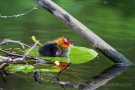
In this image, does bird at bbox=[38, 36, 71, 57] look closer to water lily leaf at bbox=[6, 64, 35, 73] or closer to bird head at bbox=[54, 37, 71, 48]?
bird head at bbox=[54, 37, 71, 48]

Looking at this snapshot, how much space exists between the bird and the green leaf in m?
0.05

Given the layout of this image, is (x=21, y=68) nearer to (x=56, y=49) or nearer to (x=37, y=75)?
(x=37, y=75)

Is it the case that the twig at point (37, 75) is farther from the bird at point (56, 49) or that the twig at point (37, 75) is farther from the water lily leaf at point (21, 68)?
the bird at point (56, 49)

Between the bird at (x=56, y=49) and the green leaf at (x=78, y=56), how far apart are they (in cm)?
5

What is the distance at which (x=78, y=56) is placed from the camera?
3768 mm

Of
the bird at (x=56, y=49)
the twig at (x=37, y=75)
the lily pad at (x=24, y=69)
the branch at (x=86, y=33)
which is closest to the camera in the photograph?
the twig at (x=37, y=75)

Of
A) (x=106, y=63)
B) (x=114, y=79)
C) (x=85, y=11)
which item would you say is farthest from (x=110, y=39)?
(x=85, y=11)

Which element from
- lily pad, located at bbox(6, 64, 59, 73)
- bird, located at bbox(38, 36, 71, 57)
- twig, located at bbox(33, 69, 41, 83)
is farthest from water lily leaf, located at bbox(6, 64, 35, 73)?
bird, located at bbox(38, 36, 71, 57)

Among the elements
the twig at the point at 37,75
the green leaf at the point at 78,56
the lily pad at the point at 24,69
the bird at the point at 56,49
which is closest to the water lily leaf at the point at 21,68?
the lily pad at the point at 24,69

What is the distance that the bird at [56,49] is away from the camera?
149 inches

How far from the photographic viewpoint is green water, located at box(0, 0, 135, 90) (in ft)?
9.71

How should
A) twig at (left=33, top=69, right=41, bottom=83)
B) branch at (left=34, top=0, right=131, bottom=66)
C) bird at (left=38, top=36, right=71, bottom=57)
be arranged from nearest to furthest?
twig at (left=33, top=69, right=41, bottom=83)
branch at (left=34, top=0, right=131, bottom=66)
bird at (left=38, top=36, right=71, bottom=57)

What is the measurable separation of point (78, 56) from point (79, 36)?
0.84 m

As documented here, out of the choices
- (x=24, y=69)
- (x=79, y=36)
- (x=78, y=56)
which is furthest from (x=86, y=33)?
(x=79, y=36)
